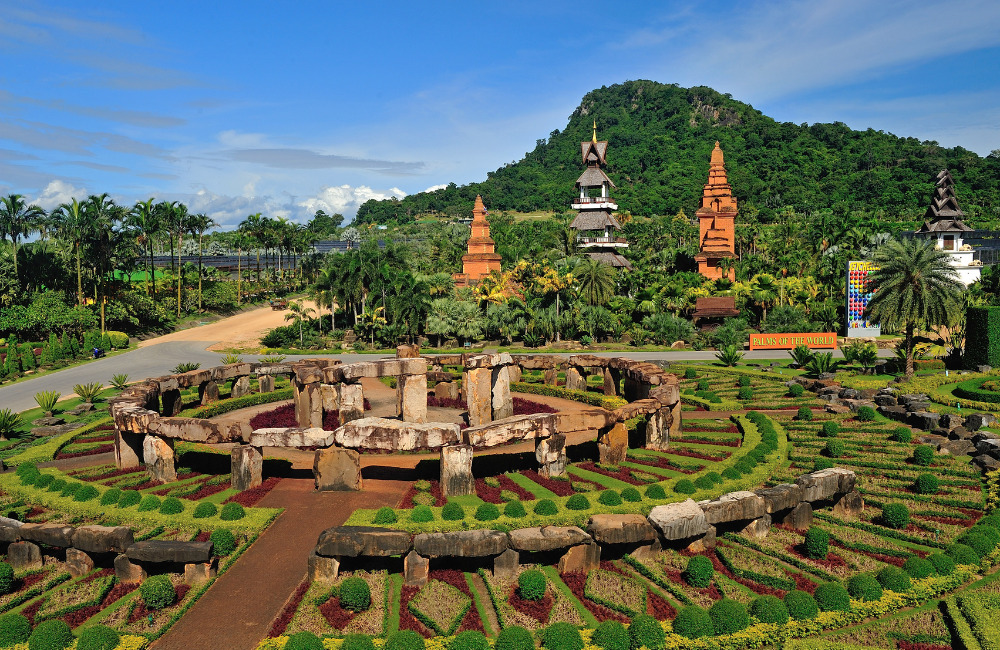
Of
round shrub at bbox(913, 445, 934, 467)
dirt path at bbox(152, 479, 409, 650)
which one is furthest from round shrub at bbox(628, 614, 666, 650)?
round shrub at bbox(913, 445, 934, 467)

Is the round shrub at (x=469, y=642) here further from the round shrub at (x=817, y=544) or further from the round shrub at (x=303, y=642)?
the round shrub at (x=817, y=544)

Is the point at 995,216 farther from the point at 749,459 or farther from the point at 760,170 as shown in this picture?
the point at 749,459

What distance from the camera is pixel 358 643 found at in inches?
664

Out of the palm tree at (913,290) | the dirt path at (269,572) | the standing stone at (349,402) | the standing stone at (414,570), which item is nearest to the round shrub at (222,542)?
the dirt path at (269,572)

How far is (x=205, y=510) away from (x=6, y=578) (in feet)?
19.6

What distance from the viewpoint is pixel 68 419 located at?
42.0 meters

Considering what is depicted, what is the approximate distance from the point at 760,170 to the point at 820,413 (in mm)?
170042

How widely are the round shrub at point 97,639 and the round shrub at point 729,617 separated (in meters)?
15.4

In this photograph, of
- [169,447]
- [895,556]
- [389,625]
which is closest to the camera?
[389,625]

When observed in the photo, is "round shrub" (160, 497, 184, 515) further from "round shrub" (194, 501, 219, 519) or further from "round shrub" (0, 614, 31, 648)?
"round shrub" (0, 614, 31, 648)

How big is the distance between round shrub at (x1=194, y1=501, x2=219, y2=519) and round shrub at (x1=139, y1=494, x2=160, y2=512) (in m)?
1.53

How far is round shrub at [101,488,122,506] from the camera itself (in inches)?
1016

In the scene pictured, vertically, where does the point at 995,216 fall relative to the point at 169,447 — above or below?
above

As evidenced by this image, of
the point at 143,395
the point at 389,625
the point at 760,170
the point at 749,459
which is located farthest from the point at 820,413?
the point at 760,170
